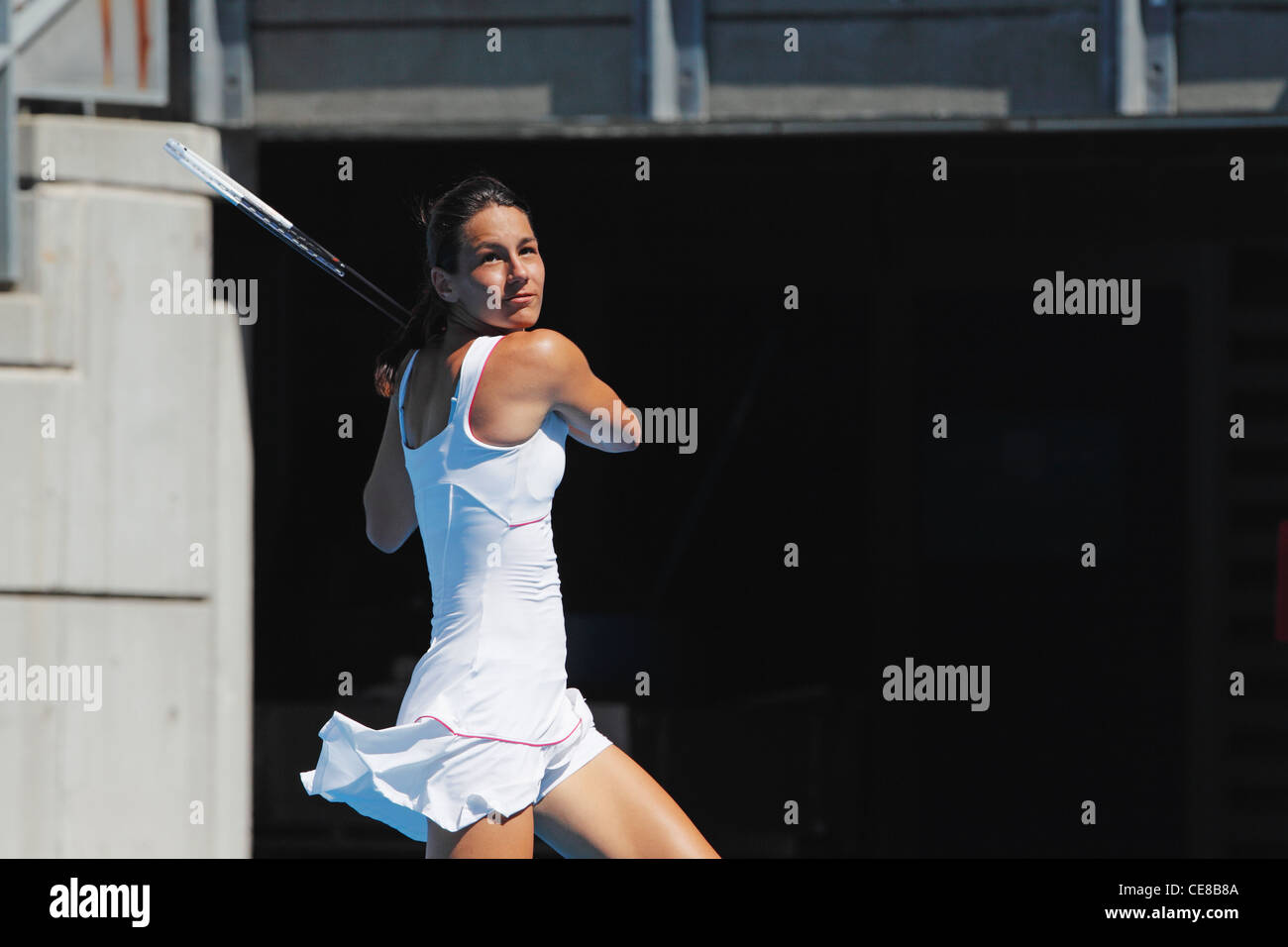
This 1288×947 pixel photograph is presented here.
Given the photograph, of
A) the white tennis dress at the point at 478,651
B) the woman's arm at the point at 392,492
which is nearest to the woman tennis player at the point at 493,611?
the white tennis dress at the point at 478,651

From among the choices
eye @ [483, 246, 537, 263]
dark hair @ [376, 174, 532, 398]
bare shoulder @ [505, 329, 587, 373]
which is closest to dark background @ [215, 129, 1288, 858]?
dark hair @ [376, 174, 532, 398]

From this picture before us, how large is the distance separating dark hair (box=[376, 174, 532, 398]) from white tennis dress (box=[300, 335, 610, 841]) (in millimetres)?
282

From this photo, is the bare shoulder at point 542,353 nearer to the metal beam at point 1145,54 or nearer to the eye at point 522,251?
the eye at point 522,251

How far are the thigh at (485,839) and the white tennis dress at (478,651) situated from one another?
0.03m

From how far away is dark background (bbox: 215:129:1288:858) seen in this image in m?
8.03

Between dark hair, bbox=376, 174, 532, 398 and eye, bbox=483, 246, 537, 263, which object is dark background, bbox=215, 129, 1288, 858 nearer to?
dark hair, bbox=376, 174, 532, 398

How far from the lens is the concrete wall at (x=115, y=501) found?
6.73 metres

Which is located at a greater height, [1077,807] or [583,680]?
[583,680]

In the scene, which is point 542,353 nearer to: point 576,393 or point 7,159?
point 576,393

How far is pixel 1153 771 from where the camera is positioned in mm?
8336

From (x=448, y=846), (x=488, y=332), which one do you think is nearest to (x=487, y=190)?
(x=488, y=332)
